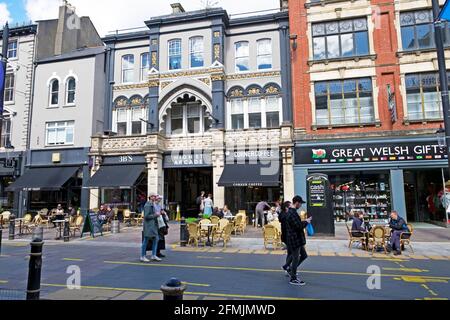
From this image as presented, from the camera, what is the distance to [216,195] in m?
19.1

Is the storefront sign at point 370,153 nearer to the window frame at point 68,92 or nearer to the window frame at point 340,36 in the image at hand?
the window frame at point 340,36

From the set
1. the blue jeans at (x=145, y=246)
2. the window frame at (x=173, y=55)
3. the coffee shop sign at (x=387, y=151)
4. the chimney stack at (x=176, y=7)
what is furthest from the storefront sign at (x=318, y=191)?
the chimney stack at (x=176, y=7)

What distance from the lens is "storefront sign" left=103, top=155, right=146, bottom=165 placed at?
2083 cm

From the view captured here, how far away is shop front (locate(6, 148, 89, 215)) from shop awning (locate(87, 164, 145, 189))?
5.66 feet

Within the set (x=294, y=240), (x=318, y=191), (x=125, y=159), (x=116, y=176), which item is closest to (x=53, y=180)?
(x=116, y=176)

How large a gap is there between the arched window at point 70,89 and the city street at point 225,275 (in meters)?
15.0

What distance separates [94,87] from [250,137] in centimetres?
1194

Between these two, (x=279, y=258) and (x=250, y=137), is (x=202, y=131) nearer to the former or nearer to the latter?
(x=250, y=137)

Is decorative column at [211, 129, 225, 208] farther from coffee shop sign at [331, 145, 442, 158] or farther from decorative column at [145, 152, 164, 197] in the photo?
coffee shop sign at [331, 145, 442, 158]

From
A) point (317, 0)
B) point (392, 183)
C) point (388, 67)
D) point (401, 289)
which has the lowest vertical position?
point (401, 289)

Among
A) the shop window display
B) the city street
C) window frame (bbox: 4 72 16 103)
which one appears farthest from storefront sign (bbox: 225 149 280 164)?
window frame (bbox: 4 72 16 103)

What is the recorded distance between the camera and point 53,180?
20.9 m
